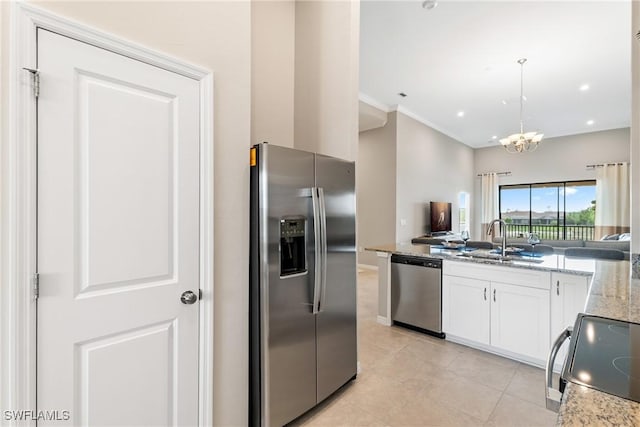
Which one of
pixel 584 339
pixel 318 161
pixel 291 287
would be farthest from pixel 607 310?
pixel 318 161

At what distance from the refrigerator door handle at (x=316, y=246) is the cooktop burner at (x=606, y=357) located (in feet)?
4.22

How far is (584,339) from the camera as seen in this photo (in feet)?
2.91

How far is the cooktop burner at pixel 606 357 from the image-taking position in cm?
67

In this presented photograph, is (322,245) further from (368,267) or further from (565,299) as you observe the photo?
(368,267)

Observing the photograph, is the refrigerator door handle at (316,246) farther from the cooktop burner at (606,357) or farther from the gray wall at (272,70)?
the cooktop burner at (606,357)

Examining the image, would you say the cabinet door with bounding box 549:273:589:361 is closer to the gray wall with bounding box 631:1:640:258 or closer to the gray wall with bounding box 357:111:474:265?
the gray wall with bounding box 631:1:640:258

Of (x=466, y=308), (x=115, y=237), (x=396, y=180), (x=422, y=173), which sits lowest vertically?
(x=466, y=308)

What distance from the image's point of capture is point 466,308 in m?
2.88

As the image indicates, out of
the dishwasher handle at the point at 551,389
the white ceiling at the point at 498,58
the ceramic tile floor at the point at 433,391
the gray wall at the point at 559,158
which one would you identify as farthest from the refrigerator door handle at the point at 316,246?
the gray wall at the point at 559,158

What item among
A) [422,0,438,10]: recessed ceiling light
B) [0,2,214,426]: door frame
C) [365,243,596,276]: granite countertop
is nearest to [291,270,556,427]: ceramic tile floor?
[365,243,596,276]: granite countertop

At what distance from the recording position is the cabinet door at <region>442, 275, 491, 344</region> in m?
2.78

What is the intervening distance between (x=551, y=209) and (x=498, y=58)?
20.9 feet

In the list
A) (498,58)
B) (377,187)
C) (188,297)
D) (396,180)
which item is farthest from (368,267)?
(188,297)

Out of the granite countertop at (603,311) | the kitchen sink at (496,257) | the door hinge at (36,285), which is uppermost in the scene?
the door hinge at (36,285)
